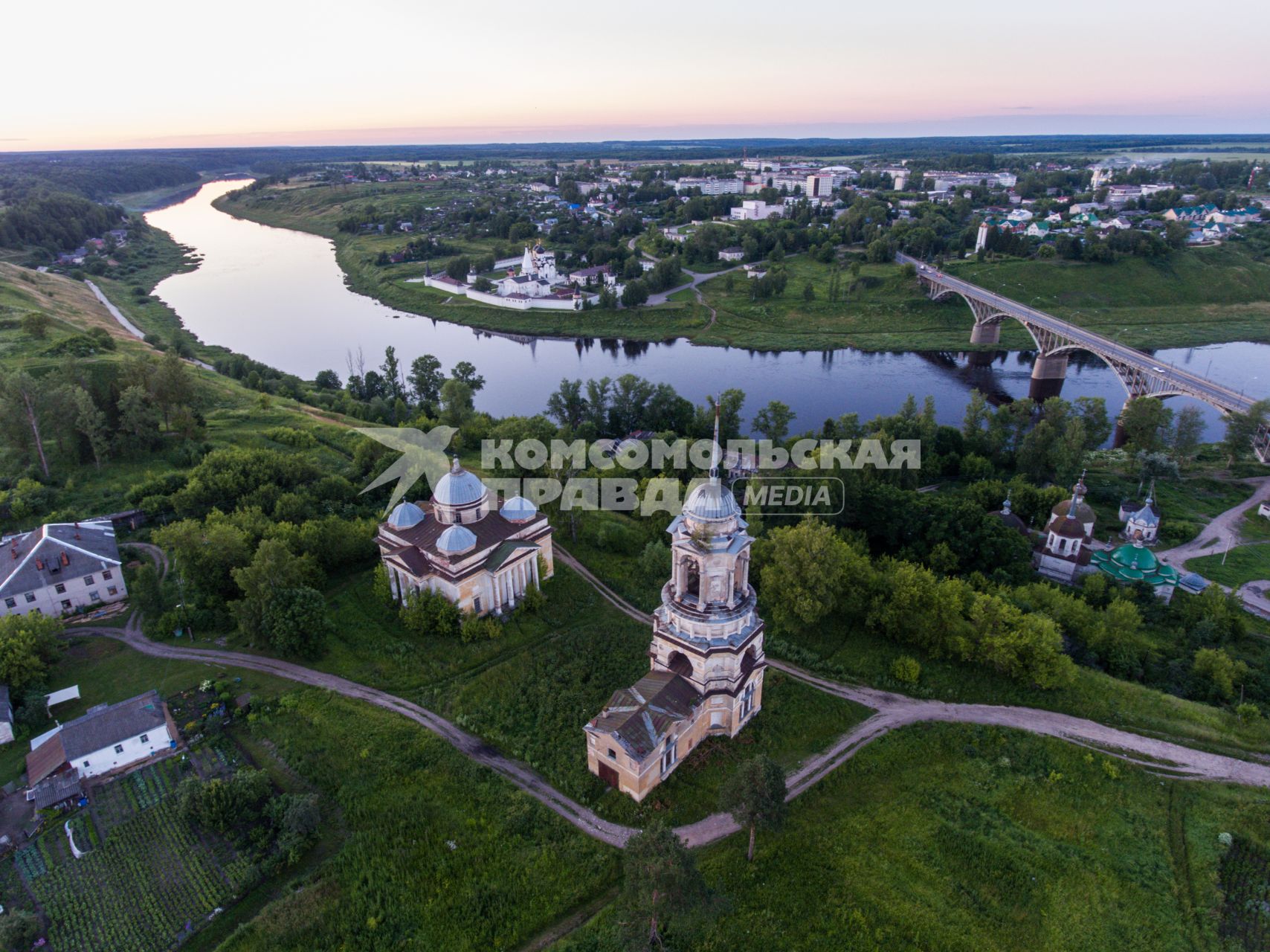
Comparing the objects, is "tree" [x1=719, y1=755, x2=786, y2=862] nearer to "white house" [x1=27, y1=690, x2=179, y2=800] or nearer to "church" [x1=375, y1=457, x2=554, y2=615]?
"church" [x1=375, y1=457, x2=554, y2=615]

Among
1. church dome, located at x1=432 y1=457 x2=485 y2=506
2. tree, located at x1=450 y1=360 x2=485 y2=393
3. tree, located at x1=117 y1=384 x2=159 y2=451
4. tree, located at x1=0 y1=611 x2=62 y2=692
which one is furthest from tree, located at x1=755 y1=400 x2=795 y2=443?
A: tree, located at x1=0 y1=611 x2=62 y2=692

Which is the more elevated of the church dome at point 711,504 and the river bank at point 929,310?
the church dome at point 711,504

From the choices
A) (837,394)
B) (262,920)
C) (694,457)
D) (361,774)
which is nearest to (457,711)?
(361,774)

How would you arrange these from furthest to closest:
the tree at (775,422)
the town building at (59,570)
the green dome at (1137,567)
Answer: the tree at (775,422) → the green dome at (1137,567) → the town building at (59,570)

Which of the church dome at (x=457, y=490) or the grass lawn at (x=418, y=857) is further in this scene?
the church dome at (x=457, y=490)

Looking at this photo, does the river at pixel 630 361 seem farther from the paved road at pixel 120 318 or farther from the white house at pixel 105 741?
the white house at pixel 105 741

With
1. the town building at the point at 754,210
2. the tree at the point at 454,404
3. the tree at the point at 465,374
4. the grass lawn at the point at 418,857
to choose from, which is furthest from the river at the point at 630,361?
the town building at the point at 754,210

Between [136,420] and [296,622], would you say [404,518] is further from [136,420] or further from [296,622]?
[136,420]
